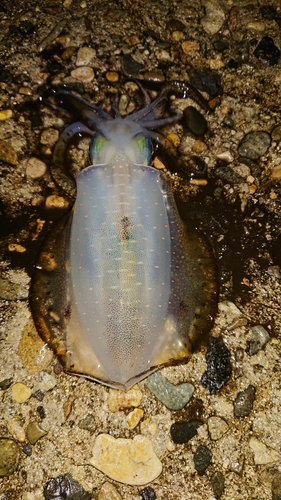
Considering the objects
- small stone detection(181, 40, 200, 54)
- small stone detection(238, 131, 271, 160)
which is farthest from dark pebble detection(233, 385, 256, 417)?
small stone detection(181, 40, 200, 54)

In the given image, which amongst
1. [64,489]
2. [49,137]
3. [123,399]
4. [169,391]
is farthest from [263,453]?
[49,137]

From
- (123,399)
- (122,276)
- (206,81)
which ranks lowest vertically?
(123,399)

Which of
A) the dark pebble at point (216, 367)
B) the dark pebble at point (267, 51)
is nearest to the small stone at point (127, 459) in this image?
the dark pebble at point (216, 367)

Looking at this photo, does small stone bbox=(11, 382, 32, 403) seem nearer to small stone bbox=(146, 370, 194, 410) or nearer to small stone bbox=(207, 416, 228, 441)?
small stone bbox=(146, 370, 194, 410)

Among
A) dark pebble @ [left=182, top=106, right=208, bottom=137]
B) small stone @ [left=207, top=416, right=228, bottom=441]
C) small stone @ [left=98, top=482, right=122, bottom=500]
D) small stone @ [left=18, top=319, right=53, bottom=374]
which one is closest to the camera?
small stone @ [left=98, top=482, right=122, bottom=500]

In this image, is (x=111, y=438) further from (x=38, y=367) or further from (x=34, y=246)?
(x=34, y=246)

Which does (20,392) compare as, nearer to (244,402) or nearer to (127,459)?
(127,459)

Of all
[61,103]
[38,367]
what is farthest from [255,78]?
[38,367]
